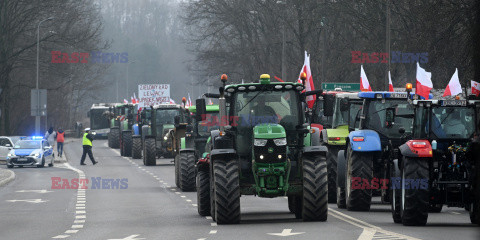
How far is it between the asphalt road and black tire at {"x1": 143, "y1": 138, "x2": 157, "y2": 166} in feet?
35.6

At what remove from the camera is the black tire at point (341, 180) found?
21578 millimetres

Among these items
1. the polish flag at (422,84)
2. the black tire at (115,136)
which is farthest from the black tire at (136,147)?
the polish flag at (422,84)

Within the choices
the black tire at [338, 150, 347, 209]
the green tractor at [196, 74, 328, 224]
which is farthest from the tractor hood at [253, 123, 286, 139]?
the black tire at [338, 150, 347, 209]

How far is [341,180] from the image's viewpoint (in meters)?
21.6

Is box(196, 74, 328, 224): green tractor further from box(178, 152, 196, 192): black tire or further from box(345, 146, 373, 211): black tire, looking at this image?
box(178, 152, 196, 192): black tire

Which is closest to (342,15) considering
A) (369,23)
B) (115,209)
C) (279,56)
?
(369,23)

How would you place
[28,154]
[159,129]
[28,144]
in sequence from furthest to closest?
[28,144] → [28,154] → [159,129]

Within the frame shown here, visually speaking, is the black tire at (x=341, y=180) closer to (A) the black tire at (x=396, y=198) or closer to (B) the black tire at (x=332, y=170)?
(B) the black tire at (x=332, y=170)

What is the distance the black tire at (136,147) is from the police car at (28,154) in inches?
188

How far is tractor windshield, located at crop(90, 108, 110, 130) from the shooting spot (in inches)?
3306

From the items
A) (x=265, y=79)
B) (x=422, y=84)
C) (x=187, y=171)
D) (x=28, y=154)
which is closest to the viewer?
(x=265, y=79)

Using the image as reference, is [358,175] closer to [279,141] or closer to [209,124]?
[279,141]

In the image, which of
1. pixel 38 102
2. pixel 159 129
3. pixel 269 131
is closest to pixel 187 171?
pixel 269 131

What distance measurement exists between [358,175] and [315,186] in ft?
7.97
